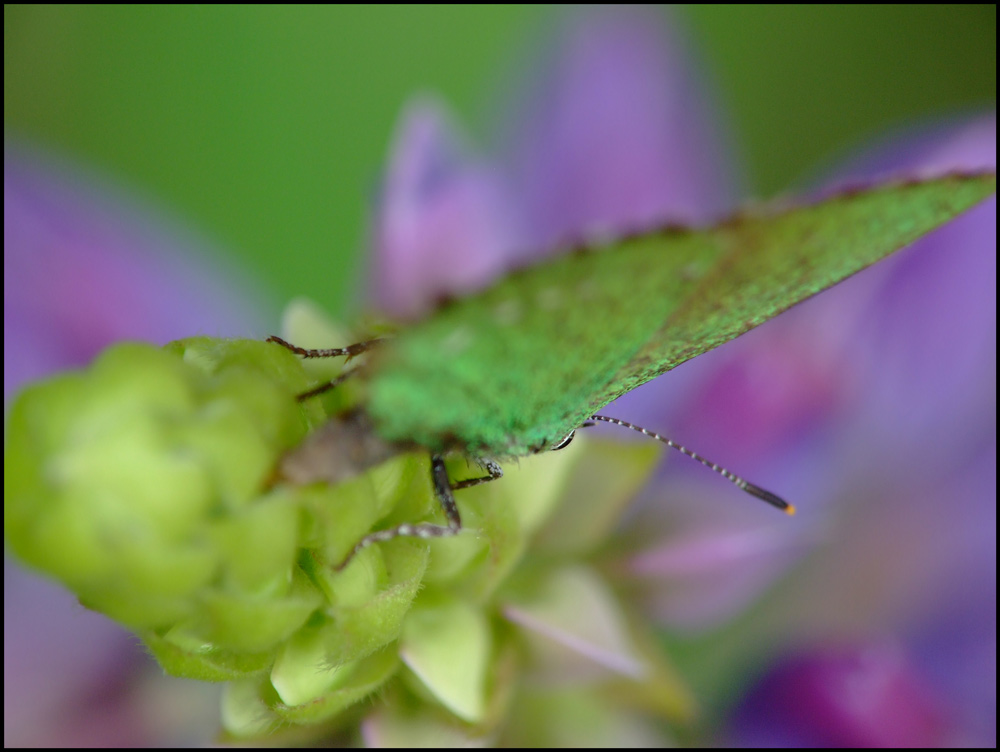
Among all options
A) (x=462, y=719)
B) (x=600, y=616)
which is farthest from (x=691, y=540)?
(x=462, y=719)

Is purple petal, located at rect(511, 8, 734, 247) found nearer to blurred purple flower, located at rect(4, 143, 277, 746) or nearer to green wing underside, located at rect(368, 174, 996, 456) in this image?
blurred purple flower, located at rect(4, 143, 277, 746)

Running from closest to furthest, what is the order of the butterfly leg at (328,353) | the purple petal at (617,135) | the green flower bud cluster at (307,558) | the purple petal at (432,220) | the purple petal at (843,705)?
the green flower bud cluster at (307,558) < the butterfly leg at (328,353) < the purple petal at (843,705) < the purple petal at (432,220) < the purple petal at (617,135)

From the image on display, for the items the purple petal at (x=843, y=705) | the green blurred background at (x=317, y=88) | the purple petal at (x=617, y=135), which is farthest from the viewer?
the green blurred background at (x=317, y=88)

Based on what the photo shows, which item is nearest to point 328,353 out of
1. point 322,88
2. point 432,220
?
point 432,220

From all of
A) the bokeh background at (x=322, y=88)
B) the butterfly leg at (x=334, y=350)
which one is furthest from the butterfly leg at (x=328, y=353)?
the bokeh background at (x=322, y=88)

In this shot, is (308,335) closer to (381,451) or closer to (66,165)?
(381,451)

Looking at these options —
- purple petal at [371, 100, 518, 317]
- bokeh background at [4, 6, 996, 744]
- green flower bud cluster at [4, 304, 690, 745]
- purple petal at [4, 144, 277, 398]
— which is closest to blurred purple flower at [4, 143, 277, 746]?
purple petal at [4, 144, 277, 398]

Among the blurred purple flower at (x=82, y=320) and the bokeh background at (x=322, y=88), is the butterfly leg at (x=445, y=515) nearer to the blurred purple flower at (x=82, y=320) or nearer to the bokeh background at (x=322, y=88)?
the blurred purple flower at (x=82, y=320)
